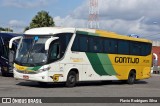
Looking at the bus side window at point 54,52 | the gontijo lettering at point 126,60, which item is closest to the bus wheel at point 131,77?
the gontijo lettering at point 126,60

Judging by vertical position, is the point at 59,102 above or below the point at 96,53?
below

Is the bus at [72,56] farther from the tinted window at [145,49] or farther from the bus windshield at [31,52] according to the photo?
the tinted window at [145,49]

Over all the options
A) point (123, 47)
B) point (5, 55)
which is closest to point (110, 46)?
point (123, 47)

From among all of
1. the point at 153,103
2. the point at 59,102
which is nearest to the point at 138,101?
the point at 153,103

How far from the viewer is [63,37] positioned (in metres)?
23.1

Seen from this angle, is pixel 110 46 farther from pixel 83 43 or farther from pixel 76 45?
pixel 76 45

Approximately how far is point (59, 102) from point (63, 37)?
7952mm

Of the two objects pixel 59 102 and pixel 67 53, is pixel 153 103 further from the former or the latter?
pixel 67 53

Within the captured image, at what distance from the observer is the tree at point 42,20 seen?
5816 cm

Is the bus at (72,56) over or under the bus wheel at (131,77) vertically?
over

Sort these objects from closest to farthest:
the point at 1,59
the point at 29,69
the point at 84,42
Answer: the point at 29,69 → the point at 84,42 → the point at 1,59

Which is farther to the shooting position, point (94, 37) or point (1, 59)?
point (1, 59)

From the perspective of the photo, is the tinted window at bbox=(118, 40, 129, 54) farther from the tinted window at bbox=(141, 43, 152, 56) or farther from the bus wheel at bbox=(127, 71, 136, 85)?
the tinted window at bbox=(141, 43, 152, 56)

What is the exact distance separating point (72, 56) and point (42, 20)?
35173 mm
